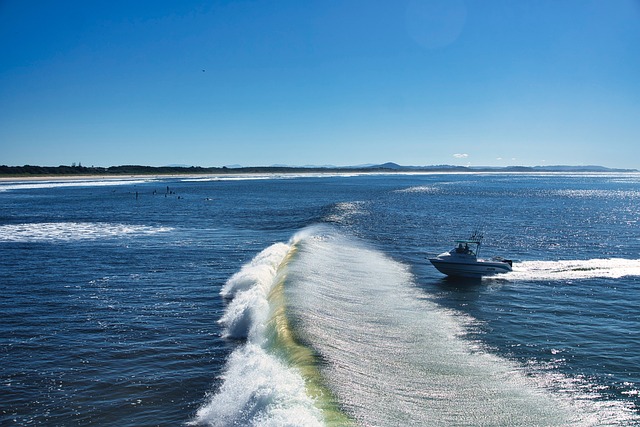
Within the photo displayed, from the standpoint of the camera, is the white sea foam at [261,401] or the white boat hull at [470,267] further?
the white boat hull at [470,267]

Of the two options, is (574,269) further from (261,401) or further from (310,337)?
(261,401)

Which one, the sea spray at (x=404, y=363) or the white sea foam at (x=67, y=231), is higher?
the white sea foam at (x=67, y=231)

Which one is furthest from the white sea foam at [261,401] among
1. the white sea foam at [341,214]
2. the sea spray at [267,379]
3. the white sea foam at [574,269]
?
the white sea foam at [341,214]

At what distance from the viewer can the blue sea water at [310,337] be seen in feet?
43.0

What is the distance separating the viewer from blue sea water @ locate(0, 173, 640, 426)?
13109 millimetres

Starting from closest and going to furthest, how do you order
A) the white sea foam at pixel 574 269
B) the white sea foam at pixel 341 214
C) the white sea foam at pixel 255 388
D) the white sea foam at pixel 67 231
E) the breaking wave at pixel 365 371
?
the white sea foam at pixel 255 388 < the breaking wave at pixel 365 371 < the white sea foam at pixel 574 269 < the white sea foam at pixel 67 231 < the white sea foam at pixel 341 214

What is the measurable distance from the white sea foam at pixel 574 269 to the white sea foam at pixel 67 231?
3235 cm

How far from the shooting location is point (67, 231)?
47.4 m

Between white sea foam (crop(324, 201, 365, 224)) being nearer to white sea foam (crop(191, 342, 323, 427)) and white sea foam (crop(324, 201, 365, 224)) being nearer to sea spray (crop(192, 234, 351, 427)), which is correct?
sea spray (crop(192, 234, 351, 427))

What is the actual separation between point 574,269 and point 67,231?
42.8 meters

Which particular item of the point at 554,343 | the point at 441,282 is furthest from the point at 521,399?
the point at 441,282

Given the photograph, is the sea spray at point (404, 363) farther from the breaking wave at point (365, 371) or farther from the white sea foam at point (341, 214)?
the white sea foam at point (341, 214)

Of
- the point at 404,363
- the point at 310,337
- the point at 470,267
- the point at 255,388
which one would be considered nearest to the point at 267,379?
the point at 255,388

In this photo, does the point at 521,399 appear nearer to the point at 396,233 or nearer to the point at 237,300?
the point at 237,300
